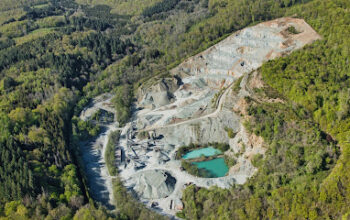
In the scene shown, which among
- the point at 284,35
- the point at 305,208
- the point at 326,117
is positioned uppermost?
the point at 284,35

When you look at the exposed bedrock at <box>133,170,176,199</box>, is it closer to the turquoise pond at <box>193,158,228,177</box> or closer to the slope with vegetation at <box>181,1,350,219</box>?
the slope with vegetation at <box>181,1,350,219</box>

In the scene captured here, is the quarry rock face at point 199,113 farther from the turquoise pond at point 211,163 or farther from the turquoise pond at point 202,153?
the turquoise pond at point 211,163

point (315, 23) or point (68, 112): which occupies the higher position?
point (315, 23)

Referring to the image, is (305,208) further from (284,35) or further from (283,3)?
(283,3)

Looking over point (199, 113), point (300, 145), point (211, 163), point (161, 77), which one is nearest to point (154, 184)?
point (211, 163)

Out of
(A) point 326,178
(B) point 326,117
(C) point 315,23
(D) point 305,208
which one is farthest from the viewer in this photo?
(C) point 315,23

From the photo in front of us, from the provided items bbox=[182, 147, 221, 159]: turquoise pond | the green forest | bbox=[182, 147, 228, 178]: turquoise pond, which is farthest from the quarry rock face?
the green forest

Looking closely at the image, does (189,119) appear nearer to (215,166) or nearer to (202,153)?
(202,153)

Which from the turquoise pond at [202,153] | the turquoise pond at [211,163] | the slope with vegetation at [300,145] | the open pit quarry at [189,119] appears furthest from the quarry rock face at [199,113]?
the slope with vegetation at [300,145]

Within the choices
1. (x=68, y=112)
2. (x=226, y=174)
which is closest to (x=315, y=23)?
(x=226, y=174)
